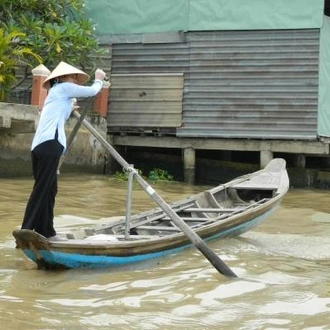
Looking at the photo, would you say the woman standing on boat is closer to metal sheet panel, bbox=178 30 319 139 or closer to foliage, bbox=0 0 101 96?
foliage, bbox=0 0 101 96

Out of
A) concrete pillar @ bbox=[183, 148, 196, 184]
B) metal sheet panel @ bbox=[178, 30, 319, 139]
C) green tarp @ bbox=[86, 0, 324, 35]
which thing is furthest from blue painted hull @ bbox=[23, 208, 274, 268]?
green tarp @ bbox=[86, 0, 324, 35]

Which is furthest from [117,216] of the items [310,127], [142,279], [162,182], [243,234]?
[310,127]

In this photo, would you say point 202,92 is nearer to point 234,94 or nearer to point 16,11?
point 234,94

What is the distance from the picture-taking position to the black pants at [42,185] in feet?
16.0

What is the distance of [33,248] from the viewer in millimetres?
4711

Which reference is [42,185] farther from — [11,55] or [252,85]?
[252,85]

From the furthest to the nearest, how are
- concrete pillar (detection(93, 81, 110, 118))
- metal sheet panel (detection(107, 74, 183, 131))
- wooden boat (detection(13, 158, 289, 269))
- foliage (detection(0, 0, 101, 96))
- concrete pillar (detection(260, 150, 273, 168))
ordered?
concrete pillar (detection(93, 81, 110, 118)), metal sheet panel (detection(107, 74, 183, 131)), concrete pillar (detection(260, 150, 273, 168)), foliage (detection(0, 0, 101, 96)), wooden boat (detection(13, 158, 289, 269))

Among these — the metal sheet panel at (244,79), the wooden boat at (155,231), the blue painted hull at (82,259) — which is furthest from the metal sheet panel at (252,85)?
the blue painted hull at (82,259)

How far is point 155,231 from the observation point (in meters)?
6.01

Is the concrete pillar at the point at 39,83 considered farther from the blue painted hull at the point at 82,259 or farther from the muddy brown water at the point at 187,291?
the blue painted hull at the point at 82,259

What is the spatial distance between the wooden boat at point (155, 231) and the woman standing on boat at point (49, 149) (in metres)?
0.26

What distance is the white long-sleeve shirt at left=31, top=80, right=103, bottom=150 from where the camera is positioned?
4906 mm

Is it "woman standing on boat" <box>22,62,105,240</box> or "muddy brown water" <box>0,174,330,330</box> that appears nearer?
"muddy brown water" <box>0,174,330,330</box>

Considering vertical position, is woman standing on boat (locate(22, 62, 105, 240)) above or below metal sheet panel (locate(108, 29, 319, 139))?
below
